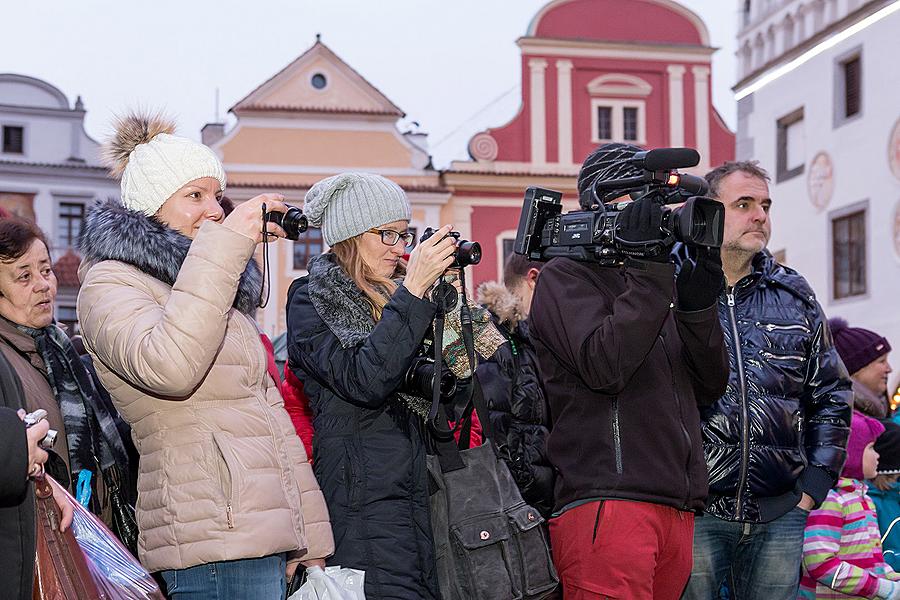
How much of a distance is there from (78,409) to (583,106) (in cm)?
2636

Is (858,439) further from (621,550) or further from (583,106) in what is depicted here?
(583,106)

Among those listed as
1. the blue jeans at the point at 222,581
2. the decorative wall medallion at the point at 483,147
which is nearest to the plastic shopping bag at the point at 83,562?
the blue jeans at the point at 222,581

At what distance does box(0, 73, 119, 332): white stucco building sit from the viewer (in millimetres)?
30828

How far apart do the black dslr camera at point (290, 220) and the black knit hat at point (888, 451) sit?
11.5ft

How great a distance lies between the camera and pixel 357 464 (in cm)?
370

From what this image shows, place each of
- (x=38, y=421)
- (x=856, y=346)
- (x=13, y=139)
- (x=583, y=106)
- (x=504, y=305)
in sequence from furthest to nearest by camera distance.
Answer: (x=13, y=139) < (x=583, y=106) < (x=856, y=346) < (x=504, y=305) < (x=38, y=421)

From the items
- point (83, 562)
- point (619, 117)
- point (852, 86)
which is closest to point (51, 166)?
point (619, 117)

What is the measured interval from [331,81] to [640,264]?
87.0ft

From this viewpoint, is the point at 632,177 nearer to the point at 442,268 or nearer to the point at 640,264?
the point at 640,264

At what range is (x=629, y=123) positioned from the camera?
3012 centimetres

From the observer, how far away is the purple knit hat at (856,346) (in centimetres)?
637

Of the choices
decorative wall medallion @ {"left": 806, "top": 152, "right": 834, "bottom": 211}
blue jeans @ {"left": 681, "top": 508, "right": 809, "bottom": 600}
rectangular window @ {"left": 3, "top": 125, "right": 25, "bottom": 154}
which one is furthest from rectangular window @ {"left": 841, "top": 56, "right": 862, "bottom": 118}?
rectangular window @ {"left": 3, "top": 125, "right": 25, "bottom": 154}

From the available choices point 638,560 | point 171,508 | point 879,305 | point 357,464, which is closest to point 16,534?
point 171,508

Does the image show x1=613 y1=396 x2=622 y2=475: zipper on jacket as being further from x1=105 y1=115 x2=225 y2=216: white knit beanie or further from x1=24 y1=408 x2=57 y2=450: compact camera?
x1=24 y1=408 x2=57 y2=450: compact camera
